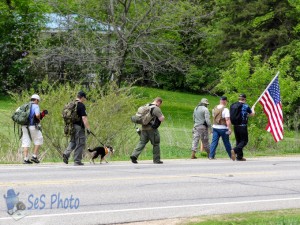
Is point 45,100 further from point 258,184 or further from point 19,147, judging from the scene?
point 258,184

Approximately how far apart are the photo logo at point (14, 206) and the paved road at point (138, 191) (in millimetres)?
64

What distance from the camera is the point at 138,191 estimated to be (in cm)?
1182

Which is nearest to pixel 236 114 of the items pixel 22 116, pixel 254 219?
pixel 22 116

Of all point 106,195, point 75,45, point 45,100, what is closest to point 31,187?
point 106,195

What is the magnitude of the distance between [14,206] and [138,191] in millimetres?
2577

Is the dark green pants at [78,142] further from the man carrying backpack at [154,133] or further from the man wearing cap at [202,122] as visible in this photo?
the man wearing cap at [202,122]

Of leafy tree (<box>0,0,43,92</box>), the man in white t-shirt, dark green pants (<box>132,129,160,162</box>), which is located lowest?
dark green pants (<box>132,129,160,162</box>)

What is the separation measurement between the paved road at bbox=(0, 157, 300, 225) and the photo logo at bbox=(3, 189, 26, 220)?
0.06 meters

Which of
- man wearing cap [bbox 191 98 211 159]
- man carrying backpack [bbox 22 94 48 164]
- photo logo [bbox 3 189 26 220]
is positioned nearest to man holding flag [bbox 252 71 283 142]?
man wearing cap [bbox 191 98 211 159]

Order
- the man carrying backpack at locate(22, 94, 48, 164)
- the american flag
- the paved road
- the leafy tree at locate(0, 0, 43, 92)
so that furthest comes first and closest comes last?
the leafy tree at locate(0, 0, 43, 92), the american flag, the man carrying backpack at locate(22, 94, 48, 164), the paved road

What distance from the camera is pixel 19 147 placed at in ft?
66.5

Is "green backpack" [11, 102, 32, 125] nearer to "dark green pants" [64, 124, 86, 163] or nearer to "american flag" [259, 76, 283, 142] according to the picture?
"dark green pants" [64, 124, 86, 163]

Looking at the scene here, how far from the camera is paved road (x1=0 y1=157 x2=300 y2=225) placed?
968 centimetres

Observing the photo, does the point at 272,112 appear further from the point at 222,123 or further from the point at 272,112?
the point at 222,123
